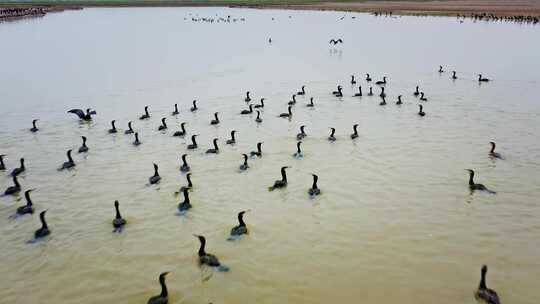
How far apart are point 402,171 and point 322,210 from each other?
4.43 metres

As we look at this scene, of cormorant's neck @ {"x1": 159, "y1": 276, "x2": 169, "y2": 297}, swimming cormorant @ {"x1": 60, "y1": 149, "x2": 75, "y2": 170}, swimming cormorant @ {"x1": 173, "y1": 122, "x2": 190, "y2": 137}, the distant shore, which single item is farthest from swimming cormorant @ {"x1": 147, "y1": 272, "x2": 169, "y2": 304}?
the distant shore

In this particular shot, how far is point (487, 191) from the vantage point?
15766 mm

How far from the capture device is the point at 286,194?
16156mm

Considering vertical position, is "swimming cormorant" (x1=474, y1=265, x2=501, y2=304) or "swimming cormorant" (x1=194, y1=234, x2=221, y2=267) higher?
"swimming cormorant" (x1=194, y1=234, x2=221, y2=267)

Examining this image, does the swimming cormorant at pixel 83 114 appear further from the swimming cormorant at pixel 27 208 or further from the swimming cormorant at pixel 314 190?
the swimming cormorant at pixel 314 190

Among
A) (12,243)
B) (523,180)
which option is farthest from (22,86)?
(523,180)

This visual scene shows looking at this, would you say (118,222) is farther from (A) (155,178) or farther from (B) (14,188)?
(B) (14,188)

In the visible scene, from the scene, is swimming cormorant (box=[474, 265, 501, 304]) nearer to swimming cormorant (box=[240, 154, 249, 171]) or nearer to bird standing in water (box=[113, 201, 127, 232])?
swimming cormorant (box=[240, 154, 249, 171])

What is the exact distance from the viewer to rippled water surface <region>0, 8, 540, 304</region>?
11.7 meters

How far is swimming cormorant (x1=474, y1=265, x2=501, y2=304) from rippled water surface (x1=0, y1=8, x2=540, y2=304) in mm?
255

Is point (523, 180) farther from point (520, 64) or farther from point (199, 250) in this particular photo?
point (520, 64)

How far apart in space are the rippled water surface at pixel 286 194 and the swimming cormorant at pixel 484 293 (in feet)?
0.84

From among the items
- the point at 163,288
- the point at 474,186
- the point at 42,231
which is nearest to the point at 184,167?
the point at 42,231

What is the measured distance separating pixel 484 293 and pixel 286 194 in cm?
718
